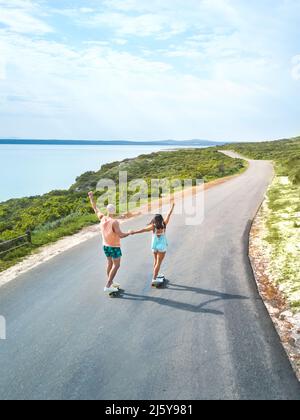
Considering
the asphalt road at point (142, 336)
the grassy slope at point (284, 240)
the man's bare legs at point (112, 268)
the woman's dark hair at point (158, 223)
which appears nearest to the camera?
the asphalt road at point (142, 336)

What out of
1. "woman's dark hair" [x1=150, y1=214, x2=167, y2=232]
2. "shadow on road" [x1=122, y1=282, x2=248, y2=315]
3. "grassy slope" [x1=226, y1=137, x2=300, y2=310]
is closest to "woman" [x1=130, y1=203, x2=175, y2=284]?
"woman's dark hair" [x1=150, y1=214, x2=167, y2=232]

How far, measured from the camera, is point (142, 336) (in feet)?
23.7

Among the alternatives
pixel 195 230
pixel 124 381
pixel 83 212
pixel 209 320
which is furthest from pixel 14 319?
pixel 83 212

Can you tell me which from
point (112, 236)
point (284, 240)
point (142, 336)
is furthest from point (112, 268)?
point (284, 240)

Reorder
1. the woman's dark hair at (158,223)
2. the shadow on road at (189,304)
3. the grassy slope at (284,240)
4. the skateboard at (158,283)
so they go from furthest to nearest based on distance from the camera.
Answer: the grassy slope at (284,240), the skateboard at (158,283), the woman's dark hair at (158,223), the shadow on road at (189,304)

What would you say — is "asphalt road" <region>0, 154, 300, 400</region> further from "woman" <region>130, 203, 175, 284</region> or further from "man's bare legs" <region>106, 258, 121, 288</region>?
"woman" <region>130, 203, 175, 284</region>

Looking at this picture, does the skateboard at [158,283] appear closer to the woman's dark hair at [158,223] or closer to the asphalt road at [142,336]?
the asphalt road at [142,336]

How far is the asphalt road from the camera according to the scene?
571cm

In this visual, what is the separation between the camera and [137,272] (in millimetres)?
10945

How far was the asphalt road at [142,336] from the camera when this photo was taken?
571cm

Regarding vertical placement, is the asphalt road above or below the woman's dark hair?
below

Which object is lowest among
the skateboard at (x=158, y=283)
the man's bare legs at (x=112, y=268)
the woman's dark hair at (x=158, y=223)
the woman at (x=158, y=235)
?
the skateboard at (x=158, y=283)

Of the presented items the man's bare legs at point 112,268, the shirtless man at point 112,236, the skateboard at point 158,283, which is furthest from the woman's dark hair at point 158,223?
the skateboard at point 158,283
